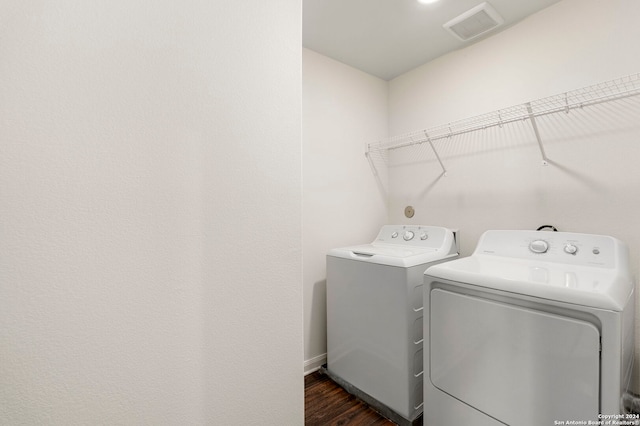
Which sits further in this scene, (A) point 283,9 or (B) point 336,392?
(B) point 336,392

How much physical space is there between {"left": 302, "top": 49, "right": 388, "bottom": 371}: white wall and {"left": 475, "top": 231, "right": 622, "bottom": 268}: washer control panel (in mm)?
1027

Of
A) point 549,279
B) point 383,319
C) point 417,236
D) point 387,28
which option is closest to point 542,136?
point 417,236

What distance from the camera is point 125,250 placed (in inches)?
32.7

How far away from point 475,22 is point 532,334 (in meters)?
1.90

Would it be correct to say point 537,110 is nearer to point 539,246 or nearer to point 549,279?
point 539,246

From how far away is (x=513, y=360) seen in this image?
1174 mm

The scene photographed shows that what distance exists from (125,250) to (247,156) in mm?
490

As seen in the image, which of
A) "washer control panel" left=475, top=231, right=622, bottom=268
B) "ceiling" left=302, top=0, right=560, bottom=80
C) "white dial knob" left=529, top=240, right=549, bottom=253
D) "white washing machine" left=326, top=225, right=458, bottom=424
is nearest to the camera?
"washer control panel" left=475, top=231, right=622, bottom=268

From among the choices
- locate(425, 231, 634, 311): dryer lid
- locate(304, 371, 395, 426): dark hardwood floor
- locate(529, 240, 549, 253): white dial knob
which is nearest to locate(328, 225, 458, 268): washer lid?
locate(425, 231, 634, 311): dryer lid

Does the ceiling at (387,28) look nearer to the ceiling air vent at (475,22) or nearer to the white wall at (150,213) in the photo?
the ceiling air vent at (475,22)

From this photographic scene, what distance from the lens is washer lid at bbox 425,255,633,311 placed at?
102cm

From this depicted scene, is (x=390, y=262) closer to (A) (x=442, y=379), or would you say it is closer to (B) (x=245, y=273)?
(A) (x=442, y=379)

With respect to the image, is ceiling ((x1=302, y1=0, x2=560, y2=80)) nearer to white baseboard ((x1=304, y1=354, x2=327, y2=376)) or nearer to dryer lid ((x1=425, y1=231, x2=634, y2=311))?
dryer lid ((x1=425, y1=231, x2=634, y2=311))

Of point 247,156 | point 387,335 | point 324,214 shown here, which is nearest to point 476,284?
point 387,335
